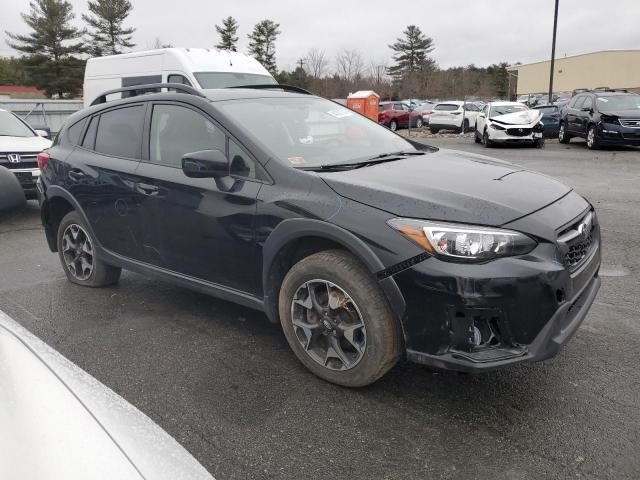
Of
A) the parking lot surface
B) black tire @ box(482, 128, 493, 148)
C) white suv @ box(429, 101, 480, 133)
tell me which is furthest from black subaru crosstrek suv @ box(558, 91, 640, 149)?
the parking lot surface

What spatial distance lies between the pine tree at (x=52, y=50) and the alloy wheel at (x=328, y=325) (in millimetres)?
59550

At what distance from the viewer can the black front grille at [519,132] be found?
17.7m

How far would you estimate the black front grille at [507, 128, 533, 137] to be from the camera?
17.7 meters

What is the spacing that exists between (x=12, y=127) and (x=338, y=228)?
8.50 m

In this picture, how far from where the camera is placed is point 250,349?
12.1ft

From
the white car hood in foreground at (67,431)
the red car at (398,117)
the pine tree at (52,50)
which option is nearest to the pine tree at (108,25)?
the pine tree at (52,50)

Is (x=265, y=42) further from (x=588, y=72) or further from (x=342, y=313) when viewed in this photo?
(x=342, y=313)

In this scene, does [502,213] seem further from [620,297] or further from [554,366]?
[620,297]

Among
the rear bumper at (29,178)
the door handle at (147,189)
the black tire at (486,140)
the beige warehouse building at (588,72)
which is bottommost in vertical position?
the black tire at (486,140)

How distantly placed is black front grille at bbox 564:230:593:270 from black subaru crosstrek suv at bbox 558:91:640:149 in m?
14.1

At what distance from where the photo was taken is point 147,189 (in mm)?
3971

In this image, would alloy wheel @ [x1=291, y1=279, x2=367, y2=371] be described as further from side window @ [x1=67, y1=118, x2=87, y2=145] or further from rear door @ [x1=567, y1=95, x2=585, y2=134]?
rear door @ [x1=567, y1=95, x2=585, y2=134]

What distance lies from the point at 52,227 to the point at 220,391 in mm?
2870

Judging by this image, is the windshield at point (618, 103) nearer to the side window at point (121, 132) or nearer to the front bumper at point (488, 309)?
the side window at point (121, 132)
